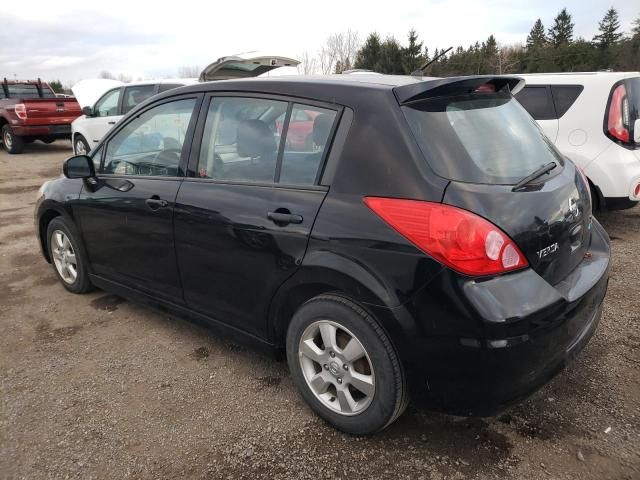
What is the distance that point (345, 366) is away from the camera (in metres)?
2.22

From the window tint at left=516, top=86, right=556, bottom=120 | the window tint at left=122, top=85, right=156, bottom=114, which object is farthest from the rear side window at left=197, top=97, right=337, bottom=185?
the window tint at left=122, top=85, right=156, bottom=114

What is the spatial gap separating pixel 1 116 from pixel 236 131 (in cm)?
1355

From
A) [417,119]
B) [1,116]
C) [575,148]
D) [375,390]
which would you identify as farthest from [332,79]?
[1,116]

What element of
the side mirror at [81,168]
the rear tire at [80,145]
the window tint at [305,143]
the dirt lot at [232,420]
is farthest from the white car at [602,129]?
the rear tire at [80,145]

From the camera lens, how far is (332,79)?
7.89 feet

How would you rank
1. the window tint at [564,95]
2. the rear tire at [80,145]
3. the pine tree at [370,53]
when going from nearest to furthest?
Result: the window tint at [564,95]
the rear tire at [80,145]
the pine tree at [370,53]

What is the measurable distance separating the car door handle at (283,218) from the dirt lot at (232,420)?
1.00 meters

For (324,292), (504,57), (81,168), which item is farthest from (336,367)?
(504,57)

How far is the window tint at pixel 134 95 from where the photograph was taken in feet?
29.9

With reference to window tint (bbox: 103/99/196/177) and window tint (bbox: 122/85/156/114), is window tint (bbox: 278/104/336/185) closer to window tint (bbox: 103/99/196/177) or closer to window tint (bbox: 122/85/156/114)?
window tint (bbox: 103/99/196/177)

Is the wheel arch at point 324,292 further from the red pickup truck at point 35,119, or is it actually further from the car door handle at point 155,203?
the red pickup truck at point 35,119

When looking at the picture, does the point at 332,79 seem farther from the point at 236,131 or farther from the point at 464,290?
the point at 464,290

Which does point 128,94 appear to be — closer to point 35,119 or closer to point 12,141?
point 35,119

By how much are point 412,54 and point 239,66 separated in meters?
25.5
